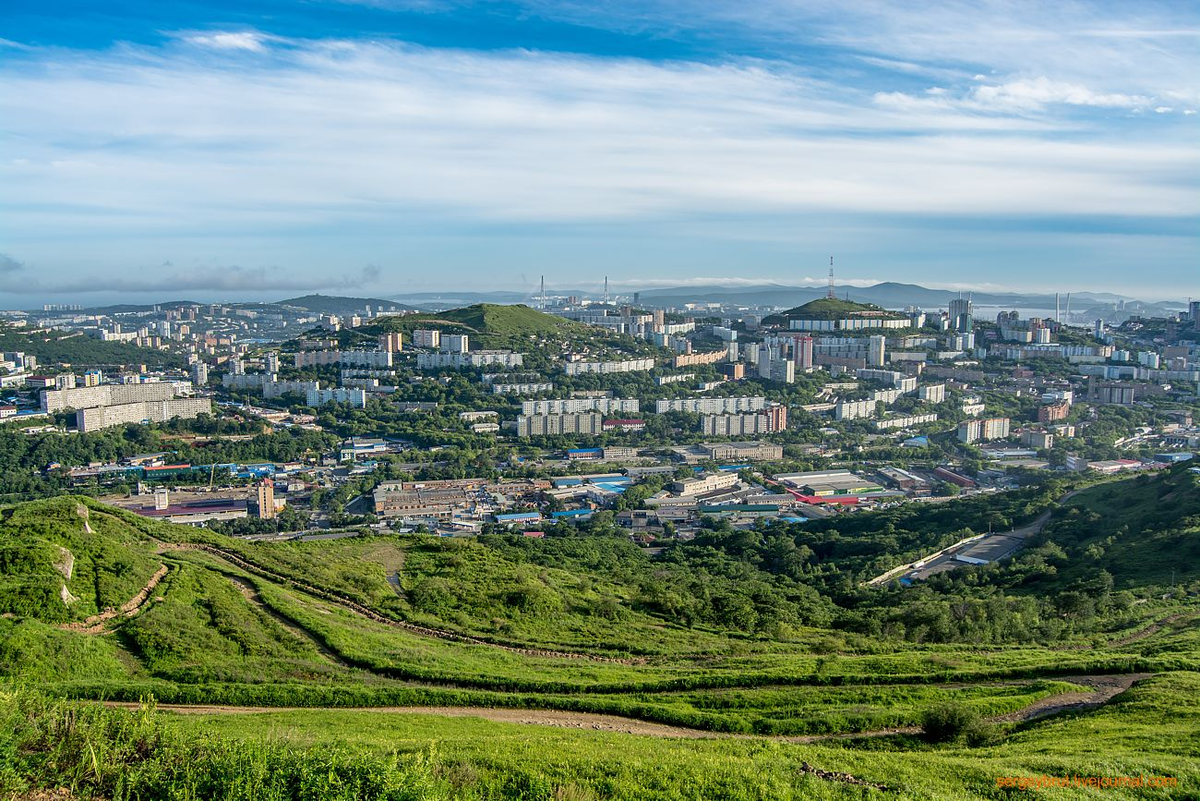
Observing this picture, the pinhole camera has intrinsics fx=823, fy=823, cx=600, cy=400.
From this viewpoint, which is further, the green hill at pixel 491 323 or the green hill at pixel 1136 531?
the green hill at pixel 491 323

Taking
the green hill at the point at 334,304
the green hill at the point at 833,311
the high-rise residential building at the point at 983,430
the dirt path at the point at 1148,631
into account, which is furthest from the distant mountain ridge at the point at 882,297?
the dirt path at the point at 1148,631

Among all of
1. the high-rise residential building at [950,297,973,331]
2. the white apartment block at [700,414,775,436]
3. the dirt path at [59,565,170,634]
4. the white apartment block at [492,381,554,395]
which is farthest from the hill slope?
the dirt path at [59,565,170,634]

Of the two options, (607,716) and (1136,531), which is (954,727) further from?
(1136,531)

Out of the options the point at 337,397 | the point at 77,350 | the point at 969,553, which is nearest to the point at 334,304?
the point at 77,350

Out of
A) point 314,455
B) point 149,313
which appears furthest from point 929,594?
point 149,313

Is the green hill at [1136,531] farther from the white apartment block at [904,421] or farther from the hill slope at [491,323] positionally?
the hill slope at [491,323]

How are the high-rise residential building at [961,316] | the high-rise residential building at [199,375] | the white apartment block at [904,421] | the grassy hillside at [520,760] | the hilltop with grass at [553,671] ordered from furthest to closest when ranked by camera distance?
the high-rise residential building at [961,316]
the high-rise residential building at [199,375]
the white apartment block at [904,421]
the hilltop with grass at [553,671]
the grassy hillside at [520,760]

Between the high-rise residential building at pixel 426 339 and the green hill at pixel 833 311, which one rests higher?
the green hill at pixel 833 311
